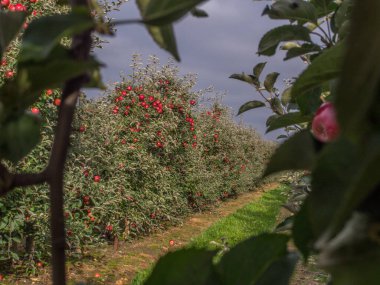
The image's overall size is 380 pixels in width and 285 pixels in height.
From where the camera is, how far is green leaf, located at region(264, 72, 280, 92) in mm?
2180

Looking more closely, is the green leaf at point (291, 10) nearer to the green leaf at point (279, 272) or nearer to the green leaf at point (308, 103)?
the green leaf at point (308, 103)

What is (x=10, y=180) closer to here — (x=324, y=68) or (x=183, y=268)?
(x=183, y=268)

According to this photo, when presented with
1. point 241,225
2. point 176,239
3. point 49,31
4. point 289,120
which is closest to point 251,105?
point 289,120

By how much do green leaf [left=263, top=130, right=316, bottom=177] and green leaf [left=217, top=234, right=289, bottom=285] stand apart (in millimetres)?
74

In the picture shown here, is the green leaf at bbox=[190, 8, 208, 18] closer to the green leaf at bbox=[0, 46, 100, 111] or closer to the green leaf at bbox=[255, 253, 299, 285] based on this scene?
the green leaf at bbox=[0, 46, 100, 111]

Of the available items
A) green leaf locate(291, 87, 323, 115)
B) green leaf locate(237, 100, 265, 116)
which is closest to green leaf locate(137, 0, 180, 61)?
green leaf locate(291, 87, 323, 115)

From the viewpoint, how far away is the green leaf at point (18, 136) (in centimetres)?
45

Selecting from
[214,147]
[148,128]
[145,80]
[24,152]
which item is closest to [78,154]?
[148,128]

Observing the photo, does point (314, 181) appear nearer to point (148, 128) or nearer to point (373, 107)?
point (373, 107)

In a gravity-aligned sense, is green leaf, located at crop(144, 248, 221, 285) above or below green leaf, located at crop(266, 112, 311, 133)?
below

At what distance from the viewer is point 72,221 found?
21.3 feet

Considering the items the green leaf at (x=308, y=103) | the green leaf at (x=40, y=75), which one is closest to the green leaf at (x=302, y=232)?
the green leaf at (x=40, y=75)

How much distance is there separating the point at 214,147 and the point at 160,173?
538 centimetres

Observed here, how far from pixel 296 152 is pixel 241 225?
10.8m
